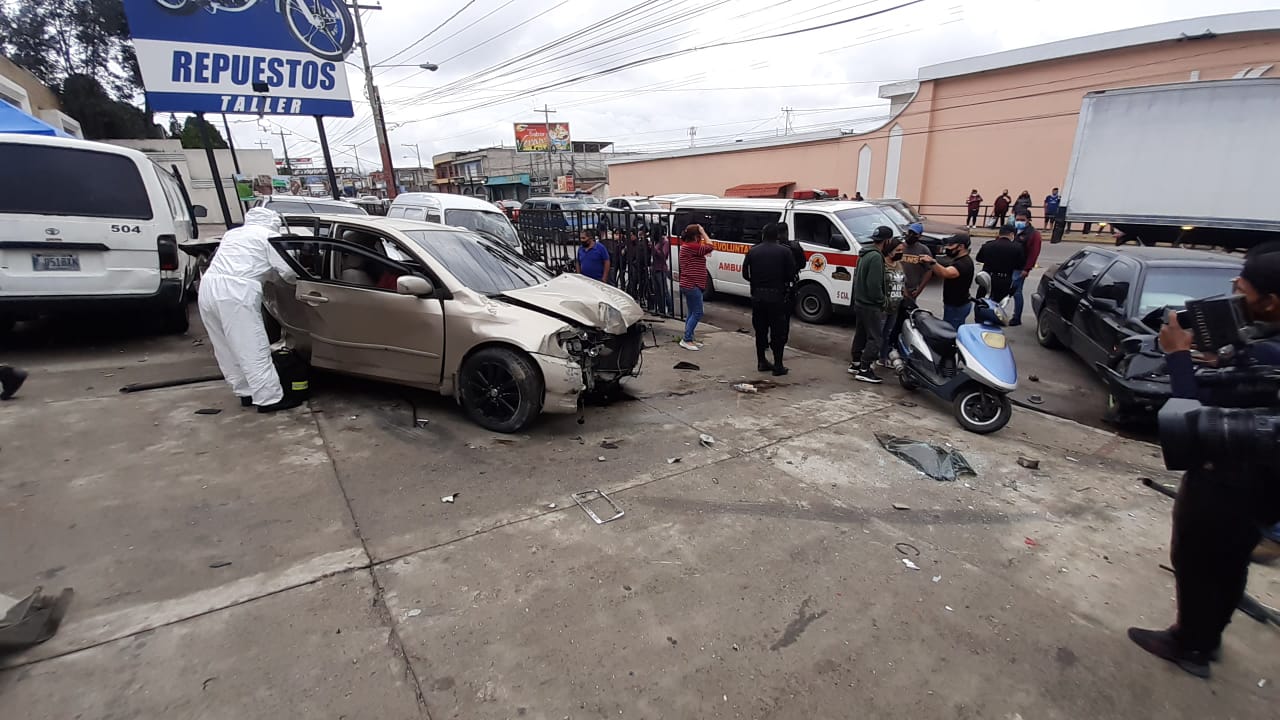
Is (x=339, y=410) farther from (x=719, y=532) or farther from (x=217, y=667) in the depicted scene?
(x=719, y=532)

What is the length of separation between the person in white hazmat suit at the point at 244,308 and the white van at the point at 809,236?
5.99 m

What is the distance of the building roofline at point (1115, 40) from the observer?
17.2 m

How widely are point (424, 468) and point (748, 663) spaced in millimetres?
2523

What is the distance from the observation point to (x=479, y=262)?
507 centimetres

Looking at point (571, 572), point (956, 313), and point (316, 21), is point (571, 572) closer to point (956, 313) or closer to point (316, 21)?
point (956, 313)

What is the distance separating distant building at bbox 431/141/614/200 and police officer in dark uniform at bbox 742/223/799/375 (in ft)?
154

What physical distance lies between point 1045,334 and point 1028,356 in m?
0.62

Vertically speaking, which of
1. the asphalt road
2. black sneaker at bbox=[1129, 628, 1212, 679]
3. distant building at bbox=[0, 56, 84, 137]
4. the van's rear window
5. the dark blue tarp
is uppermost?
distant building at bbox=[0, 56, 84, 137]

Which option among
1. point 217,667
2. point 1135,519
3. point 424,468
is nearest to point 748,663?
point 217,667

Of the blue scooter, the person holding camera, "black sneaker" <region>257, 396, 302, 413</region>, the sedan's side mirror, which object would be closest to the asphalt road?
the blue scooter

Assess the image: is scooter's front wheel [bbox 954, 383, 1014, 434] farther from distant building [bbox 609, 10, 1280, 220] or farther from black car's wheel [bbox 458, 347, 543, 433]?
distant building [bbox 609, 10, 1280, 220]

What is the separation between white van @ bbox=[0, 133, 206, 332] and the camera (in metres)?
5.21

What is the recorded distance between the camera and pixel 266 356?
4.71m

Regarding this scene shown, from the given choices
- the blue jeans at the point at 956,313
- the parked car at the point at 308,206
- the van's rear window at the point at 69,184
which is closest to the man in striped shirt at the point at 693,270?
the blue jeans at the point at 956,313
